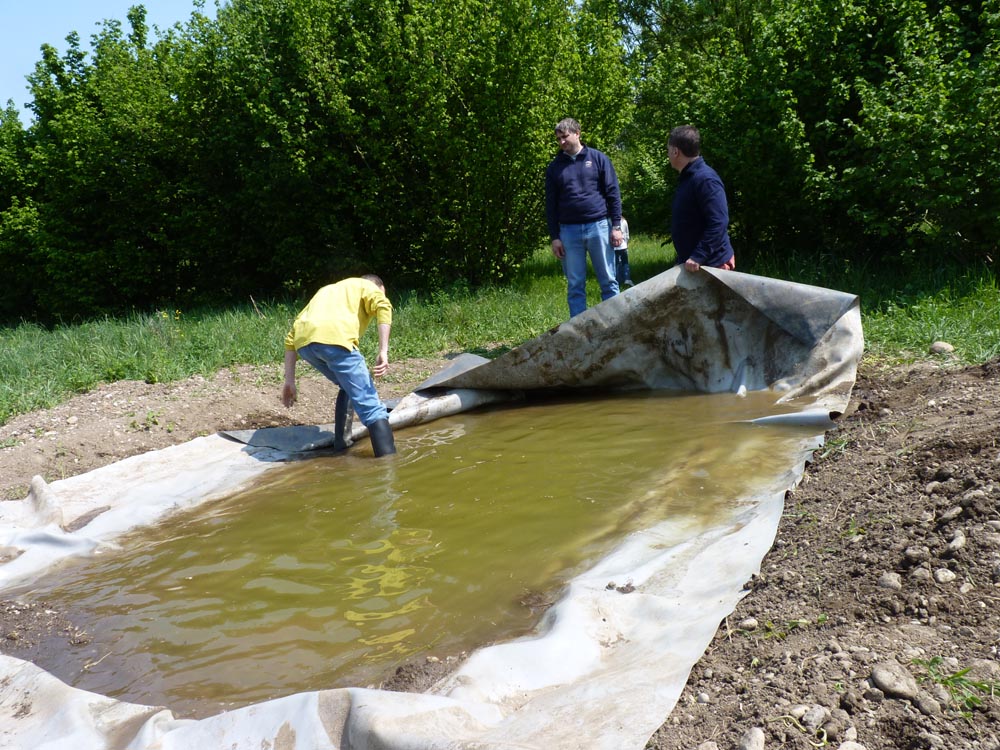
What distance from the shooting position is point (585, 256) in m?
7.58

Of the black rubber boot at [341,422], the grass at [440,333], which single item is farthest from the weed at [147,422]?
the black rubber boot at [341,422]

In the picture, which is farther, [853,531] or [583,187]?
[583,187]

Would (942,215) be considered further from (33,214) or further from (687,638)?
(33,214)

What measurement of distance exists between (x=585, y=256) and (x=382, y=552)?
4.11 metres

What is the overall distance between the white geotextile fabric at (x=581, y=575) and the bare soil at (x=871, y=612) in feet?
0.48

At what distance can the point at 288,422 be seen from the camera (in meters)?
6.87

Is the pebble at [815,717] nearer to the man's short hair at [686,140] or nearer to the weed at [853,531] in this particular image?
the weed at [853,531]

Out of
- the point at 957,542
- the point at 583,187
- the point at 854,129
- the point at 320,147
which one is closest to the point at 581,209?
the point at 583,187

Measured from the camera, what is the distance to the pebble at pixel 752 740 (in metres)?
2.11

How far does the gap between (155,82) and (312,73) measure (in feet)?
18.7

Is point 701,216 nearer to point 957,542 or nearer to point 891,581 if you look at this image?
point 957,542

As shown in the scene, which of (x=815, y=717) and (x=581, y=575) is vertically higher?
(x=815, y=717)

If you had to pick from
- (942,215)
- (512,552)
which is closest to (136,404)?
(512,552)

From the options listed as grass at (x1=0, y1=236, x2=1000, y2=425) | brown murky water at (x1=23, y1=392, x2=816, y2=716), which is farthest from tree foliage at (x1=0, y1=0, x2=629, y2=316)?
brown murky water at (x1=23, y1=392, x2=816, y2=716)
